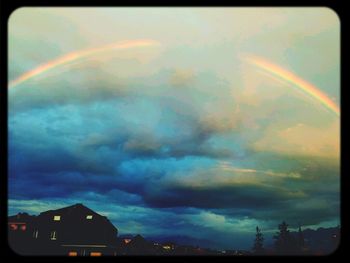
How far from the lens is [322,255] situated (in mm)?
3320
